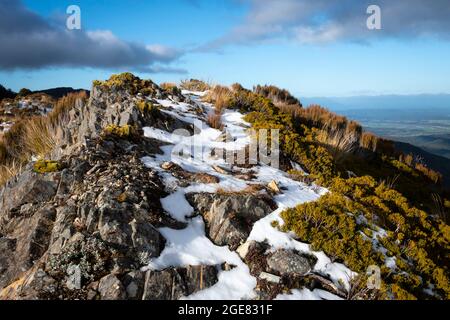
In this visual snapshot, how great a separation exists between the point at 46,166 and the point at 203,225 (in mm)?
2992

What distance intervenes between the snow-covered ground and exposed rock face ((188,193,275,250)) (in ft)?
0.37

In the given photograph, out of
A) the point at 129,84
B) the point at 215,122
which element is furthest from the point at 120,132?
the point at 129,84

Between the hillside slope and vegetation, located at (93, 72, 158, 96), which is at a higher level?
vegetation, located at (93, 72, 158, 96)

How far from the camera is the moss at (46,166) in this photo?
5793 millimetres

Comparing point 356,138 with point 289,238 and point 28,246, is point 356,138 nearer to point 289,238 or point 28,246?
point 289,238

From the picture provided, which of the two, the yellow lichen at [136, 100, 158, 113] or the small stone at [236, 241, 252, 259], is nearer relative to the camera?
the small stone at [236, 241, 252, 259]

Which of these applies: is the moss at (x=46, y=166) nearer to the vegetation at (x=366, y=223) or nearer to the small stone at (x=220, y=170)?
the small stone at (x=220, y=170)

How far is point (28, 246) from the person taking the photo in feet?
15.2

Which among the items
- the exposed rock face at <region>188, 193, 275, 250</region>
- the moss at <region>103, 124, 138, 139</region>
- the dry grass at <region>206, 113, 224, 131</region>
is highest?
the dry grass at <region>206, 113, 224, 131</region>

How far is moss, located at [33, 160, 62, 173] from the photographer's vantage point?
579 cm

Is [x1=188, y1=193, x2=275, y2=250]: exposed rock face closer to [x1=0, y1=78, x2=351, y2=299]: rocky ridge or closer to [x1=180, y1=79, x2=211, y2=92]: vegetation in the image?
[x1=0, y1=78, x2=351, y2=299]: rocky ridge

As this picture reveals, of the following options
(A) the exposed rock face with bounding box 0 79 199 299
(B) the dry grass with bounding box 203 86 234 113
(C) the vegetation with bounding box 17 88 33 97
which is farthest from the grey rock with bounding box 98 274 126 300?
(C) the vegetation with bounding box 17 88 33 97

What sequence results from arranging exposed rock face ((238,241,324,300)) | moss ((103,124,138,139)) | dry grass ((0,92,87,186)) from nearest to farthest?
exposed rock face ((238,241,324,300)), moss ((103,124,138,139)), dry grass ((0,92,87,186))
